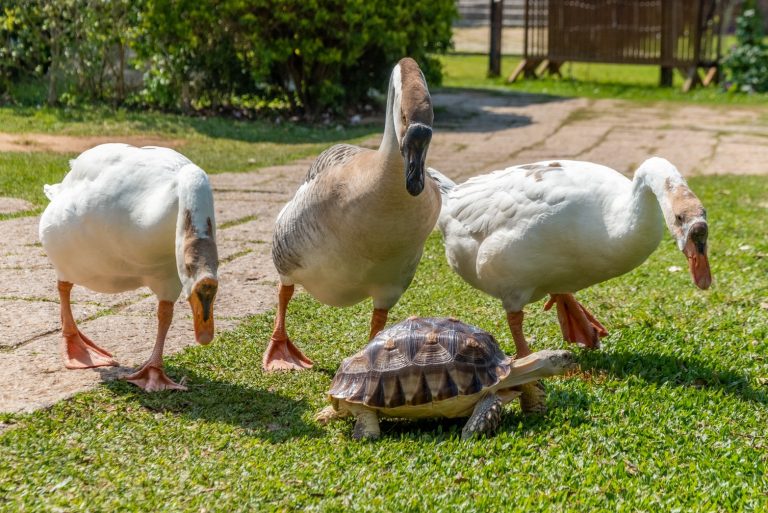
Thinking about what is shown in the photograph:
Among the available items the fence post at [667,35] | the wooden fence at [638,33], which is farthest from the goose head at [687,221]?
the fence post at [667,35]

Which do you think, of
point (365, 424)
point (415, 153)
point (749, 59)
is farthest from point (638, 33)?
point (365, 424)

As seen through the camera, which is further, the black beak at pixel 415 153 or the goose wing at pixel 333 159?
the goose wing at pixel 333 159

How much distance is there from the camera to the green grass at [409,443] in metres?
3.53

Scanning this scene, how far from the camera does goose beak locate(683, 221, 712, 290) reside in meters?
4.25

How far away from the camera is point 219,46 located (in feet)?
43.4

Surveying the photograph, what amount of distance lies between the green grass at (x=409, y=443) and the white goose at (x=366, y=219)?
0.43 m

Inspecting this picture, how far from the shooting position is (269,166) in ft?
34.8

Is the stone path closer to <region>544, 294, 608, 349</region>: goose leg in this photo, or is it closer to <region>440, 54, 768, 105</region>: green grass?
<region>440, 54, 768, 105</region>: green grass

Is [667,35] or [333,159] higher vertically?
[333,159]

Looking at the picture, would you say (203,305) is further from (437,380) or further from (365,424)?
(437,380)

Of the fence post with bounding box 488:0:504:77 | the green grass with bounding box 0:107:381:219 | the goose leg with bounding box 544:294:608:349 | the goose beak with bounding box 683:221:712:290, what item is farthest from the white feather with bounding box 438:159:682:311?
the fence post with bounding box 488:0:504:77

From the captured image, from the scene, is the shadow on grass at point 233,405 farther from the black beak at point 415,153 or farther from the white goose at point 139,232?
the black beak at point 415,153

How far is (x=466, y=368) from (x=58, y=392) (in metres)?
1.83

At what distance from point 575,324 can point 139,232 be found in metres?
2.31
